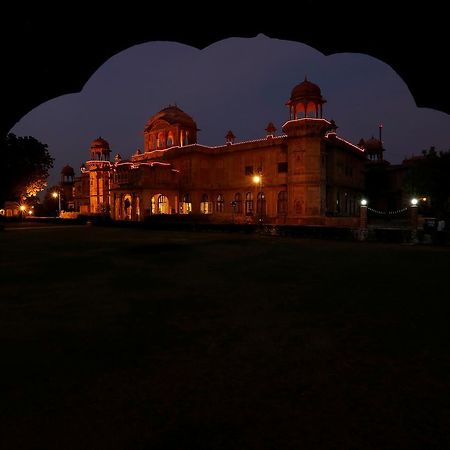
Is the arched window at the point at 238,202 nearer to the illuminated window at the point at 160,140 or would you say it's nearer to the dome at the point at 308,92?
the dome at the point at 308,92

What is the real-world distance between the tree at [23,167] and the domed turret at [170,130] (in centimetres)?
1733

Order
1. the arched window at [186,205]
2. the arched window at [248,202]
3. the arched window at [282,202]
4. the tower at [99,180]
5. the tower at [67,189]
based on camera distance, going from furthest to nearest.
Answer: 1. the tower at [67,189]
2. the tower at [99,180]
3. the arched window at [186,205]
4. the arched window at [248,202]
5. the arched window at [282,202]

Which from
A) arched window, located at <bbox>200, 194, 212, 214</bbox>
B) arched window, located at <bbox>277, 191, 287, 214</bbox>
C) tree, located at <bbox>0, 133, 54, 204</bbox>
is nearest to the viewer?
tree, located at <bbox>0, 133, 54, 204</bbox>

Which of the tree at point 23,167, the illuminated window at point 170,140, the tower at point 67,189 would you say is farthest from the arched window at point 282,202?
the tower at point 67,189

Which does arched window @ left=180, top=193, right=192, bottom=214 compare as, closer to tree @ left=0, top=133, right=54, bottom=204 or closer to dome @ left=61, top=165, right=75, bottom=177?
tree @ left=0, top=133, right=54, bottom=204

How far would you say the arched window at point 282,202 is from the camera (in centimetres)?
4000

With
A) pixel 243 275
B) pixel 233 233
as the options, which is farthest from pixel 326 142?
pixel 243 275

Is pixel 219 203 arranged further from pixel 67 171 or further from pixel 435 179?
pixel 67 171

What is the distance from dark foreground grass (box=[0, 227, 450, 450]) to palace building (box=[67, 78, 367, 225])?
2772 cm

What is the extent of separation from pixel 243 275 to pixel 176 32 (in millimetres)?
7467

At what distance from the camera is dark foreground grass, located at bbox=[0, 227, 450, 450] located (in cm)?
269

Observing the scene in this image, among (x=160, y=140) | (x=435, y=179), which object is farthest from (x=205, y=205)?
(x=435, y=179)

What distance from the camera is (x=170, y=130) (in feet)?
164

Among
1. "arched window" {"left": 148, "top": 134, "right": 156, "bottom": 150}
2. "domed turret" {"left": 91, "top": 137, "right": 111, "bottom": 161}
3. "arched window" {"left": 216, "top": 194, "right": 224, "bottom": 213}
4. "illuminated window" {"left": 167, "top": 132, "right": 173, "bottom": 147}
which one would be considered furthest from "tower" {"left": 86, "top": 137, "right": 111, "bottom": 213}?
"arched window" {"left": 216, "top": 194, "right": 224, "bottom": 213}
